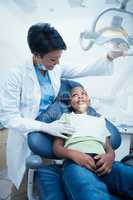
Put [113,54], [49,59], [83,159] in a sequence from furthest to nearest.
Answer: [113,54]
[49,59]
[83,159]

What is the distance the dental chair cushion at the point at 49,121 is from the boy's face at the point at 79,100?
0.19ft

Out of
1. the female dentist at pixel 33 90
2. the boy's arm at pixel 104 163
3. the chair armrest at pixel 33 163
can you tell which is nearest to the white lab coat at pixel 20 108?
the female dentist at pixel 33 90

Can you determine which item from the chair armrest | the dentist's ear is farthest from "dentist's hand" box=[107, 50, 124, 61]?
the chair armrest

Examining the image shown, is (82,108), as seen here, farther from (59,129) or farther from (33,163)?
(33,163)

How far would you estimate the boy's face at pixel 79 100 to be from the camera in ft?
4.87

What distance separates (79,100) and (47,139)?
282 millimetres

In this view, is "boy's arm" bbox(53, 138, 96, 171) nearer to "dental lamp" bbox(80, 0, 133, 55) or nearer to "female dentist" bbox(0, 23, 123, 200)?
"female dentist" bbox(0, 23, 123, 200)

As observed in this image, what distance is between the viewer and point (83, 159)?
48.9 inches

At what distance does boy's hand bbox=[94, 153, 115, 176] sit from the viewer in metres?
1.25

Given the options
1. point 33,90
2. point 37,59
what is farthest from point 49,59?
point 33,90

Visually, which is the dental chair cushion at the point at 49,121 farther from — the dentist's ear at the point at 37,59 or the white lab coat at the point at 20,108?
the dentist's ear at the point at 37,59

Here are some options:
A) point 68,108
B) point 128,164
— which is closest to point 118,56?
point 68,108

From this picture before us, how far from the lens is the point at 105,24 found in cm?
179

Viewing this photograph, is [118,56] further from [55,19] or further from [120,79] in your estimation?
[55,19]
